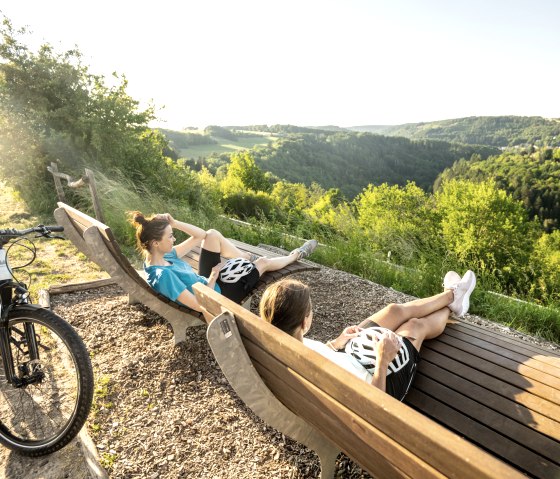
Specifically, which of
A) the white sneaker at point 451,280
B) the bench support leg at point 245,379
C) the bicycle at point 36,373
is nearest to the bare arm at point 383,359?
the bench support leg at point 245,379

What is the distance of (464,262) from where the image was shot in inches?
213

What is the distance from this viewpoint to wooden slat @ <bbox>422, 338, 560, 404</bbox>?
1.81m

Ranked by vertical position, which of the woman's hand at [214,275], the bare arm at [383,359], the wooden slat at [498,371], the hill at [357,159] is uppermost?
the bare arm at [383,359]

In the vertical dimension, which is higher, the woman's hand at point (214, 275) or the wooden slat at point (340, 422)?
the wooden slat at point (340, 422)

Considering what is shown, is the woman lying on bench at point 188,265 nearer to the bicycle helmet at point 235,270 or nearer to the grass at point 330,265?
the bicycle helmet at point 235,270

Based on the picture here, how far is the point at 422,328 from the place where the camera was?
226 cm

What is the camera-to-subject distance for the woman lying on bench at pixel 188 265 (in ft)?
9.53

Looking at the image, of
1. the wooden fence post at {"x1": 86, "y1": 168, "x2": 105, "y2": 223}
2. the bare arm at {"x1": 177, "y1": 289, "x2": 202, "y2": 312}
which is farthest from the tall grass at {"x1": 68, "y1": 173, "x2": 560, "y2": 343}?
the bare arm at {"x1": 177, "y1": 289, "x2": 202, "y2": 312}

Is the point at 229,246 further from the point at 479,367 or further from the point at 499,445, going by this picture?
the point at 499,445

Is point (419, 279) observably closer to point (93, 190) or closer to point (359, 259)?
point (359, 259)

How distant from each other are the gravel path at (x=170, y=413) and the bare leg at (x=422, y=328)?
2.48 ft

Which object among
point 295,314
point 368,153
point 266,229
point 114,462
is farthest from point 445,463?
point 368,153

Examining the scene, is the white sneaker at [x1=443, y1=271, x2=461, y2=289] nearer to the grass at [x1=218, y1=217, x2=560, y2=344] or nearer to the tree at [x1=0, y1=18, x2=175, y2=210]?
the grass at [x1=218, y1=217, x2=560, y2=344]

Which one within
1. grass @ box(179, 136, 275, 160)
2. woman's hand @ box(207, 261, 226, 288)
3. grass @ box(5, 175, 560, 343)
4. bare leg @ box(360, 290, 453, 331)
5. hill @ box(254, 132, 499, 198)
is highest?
bare leg @ box(360, 290, 453, 331)
